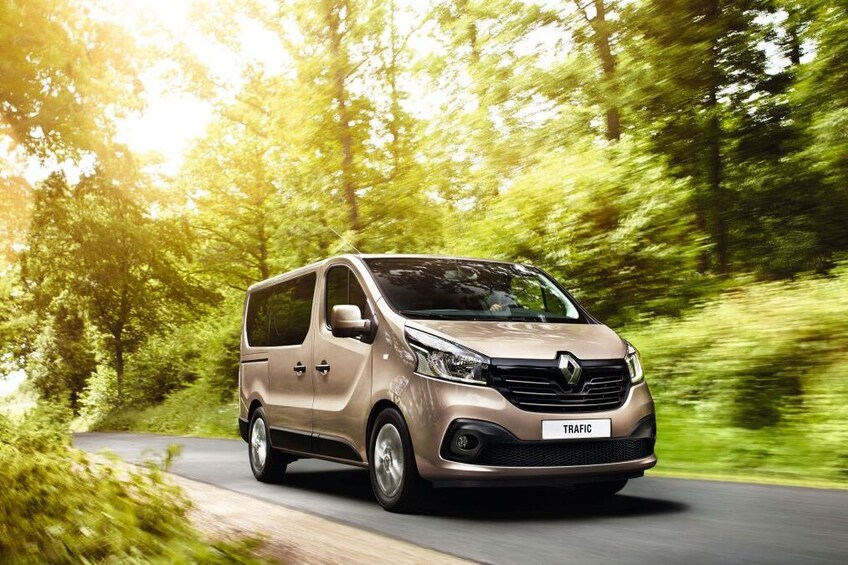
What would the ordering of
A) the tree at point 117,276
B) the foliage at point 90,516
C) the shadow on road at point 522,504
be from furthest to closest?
the tree at point 117,276 → the shadow on road at point 522,504 → the foliage at point 90,516

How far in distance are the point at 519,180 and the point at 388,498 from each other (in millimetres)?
10677

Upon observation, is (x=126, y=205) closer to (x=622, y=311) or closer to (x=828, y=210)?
(x=622, y=311)

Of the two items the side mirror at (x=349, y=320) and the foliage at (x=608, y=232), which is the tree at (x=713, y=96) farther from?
the side mirror at (x=349, y=320)

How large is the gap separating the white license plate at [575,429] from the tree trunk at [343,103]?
17970 mm

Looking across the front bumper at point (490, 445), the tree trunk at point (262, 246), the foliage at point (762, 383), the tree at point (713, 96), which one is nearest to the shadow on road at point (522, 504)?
the front bumper at point (490, 445)

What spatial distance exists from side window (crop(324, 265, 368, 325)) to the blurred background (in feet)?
11.4

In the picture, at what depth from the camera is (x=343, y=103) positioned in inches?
995

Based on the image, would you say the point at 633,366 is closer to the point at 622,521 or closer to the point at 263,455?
the point at 622,521

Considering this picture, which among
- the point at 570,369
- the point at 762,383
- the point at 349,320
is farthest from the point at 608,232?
the point at 570,369

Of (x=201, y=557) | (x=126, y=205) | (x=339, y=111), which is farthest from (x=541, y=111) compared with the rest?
(x=201, y=557)

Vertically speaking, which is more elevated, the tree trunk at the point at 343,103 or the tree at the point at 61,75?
the tree trunk at the point at 343,103

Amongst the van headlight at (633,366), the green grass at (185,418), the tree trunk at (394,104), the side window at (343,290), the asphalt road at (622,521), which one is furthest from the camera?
the tree trunk at (394,104)

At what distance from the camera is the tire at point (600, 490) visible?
808cm

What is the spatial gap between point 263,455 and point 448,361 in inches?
156
